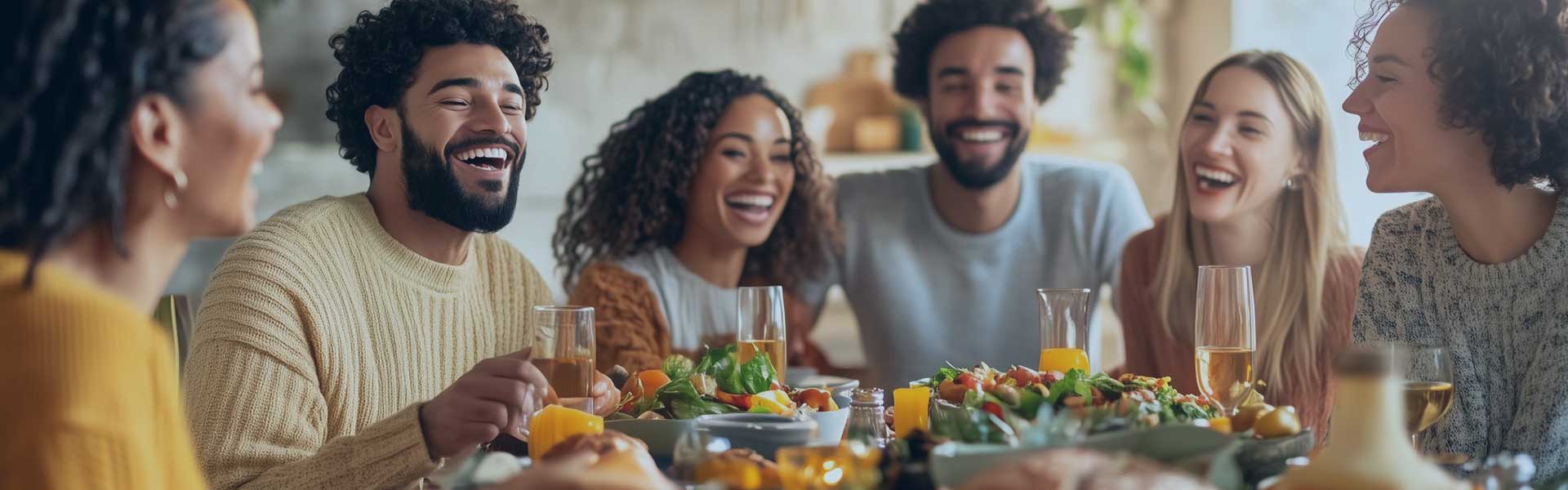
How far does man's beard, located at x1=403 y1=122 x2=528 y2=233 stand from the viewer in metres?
2.13

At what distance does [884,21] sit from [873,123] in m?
0.51

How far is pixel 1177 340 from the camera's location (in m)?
2.88

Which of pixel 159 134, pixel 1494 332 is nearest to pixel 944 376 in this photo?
pixel 1494 332

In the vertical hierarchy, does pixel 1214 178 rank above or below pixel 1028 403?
above

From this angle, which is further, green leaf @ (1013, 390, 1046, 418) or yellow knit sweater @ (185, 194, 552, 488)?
yellow knit sweater @ (185, 194, 552, 488)

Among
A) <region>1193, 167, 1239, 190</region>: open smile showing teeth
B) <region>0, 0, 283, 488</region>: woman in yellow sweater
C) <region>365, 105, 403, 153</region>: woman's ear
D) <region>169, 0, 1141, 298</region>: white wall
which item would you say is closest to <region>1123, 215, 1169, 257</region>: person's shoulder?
<region>1193, 167, 1239, 190</region>: open smile showing teeth

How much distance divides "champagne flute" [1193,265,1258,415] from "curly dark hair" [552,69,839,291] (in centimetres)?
142

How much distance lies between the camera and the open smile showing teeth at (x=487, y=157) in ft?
7.02

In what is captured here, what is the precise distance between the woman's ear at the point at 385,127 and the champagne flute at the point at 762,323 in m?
0.63

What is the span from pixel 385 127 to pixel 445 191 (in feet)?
0.56

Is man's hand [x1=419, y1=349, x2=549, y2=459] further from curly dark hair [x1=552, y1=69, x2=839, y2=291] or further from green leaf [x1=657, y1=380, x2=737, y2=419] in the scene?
curly dark hair [x1=552, y1=69, x2=839, y2=291]

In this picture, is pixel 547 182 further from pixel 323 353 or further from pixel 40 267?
pixel 40 267

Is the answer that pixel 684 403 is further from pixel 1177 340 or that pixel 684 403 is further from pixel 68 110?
pixel 1177 340

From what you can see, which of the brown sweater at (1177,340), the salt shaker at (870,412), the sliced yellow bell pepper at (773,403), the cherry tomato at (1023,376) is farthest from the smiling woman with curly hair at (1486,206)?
the sliced yellow bell pepper at (773,403)
